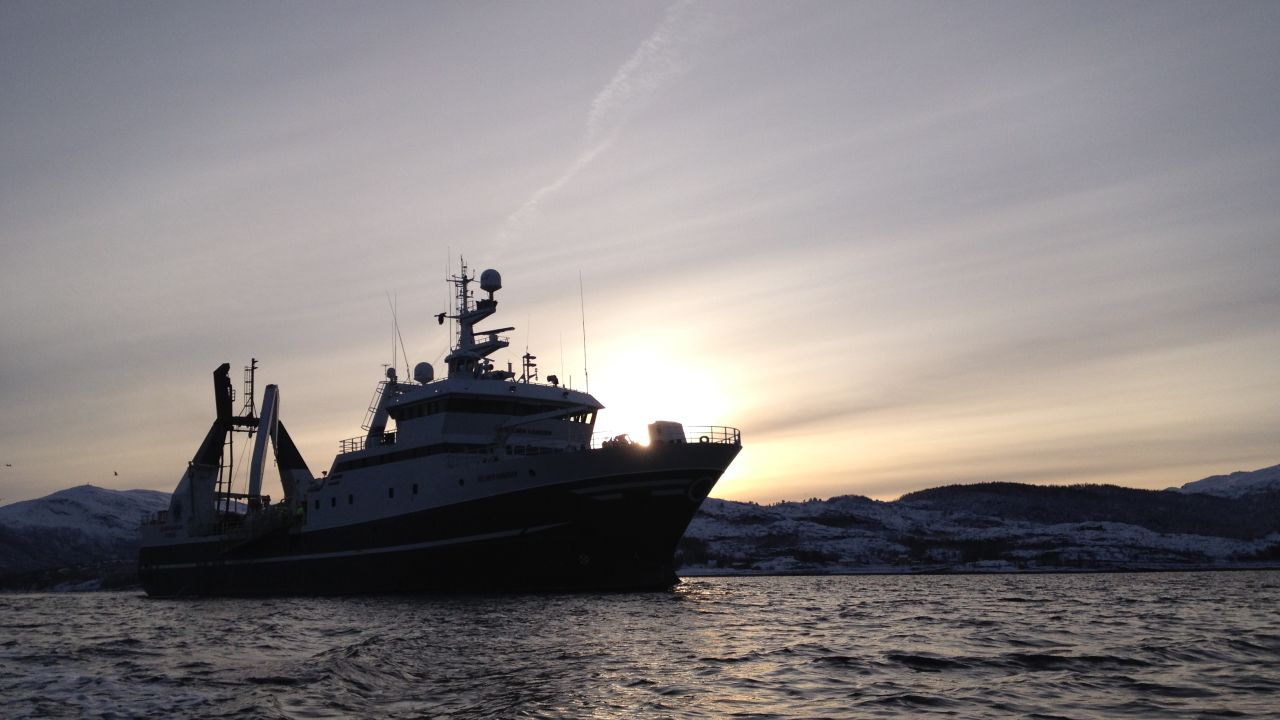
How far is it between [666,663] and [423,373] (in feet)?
136

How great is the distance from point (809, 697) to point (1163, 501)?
18762 centimetres

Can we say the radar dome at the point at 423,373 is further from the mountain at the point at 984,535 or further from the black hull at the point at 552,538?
the mountain at the point at 984,535

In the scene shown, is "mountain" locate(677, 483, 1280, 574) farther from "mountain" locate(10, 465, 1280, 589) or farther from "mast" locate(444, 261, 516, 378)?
"mast" locate(444, 261, 516, 378)

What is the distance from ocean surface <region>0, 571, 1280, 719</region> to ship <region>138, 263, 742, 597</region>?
4.88 metres

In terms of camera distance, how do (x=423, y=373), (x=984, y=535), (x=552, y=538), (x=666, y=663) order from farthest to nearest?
(x=984, y=535), (x=423, y=373), (x=552, y=538), (x=666, y=663)

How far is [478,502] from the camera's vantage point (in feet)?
138

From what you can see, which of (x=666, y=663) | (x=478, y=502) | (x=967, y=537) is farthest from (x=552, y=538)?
(x=967, y=537)

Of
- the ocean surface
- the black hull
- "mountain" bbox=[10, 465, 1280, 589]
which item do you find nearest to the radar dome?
the black hull

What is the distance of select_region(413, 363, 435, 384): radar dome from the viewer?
191ft

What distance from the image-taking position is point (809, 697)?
15828 mm

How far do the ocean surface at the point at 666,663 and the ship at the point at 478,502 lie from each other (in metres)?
4.88

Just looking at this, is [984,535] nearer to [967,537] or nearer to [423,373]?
[967,537]

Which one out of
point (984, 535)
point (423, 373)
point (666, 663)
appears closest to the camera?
point (666, 663)

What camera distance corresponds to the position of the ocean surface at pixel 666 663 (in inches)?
608
